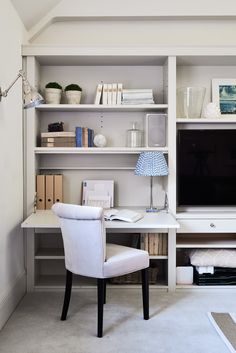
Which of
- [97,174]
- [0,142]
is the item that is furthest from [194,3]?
[0,142]

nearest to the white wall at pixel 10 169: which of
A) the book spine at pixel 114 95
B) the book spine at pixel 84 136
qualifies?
the book spine at pixel 84 136

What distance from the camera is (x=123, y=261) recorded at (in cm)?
266

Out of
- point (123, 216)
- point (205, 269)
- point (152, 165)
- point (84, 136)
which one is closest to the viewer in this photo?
point (123, 216)

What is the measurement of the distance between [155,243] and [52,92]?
1605 mm

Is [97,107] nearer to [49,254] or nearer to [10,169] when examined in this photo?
[10,169]

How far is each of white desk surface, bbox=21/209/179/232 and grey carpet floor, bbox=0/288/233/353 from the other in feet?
2.04

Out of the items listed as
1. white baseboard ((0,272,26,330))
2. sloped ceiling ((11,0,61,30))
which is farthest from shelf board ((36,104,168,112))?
white baseboard ((0,272,26,330))

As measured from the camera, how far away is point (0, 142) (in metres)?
2.64

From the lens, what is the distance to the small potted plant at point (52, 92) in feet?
11.1

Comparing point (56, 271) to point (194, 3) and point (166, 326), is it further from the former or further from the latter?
point (194, 3)

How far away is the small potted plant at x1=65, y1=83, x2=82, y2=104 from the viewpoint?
11.2 feet

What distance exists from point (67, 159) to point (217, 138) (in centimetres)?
139

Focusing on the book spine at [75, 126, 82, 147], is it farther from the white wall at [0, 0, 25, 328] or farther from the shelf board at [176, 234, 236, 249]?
the shelf board at [176, 234, 236, 249]

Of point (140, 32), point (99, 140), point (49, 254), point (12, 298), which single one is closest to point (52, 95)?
point (99, 140)
